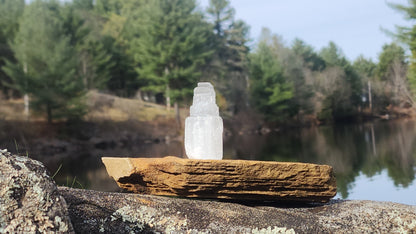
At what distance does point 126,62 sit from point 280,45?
2087cm

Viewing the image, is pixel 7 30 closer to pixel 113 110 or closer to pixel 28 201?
pixel 113 110

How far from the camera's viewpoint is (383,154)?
51.5 ft

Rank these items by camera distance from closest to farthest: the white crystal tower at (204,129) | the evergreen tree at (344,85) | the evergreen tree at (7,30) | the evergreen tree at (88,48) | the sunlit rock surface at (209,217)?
the sunlit rock surface at (209,217), the white crystal tower at (204,129), the evergreen tree at (7,30), the evergreen tree at (88,48), the evergreen tree at (344,85)

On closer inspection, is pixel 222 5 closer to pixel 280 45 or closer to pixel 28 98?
pixel 280 45

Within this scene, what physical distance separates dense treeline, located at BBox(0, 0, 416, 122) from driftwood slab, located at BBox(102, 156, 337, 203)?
70.7 feet

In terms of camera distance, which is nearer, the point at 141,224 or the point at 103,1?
the point at 141,224

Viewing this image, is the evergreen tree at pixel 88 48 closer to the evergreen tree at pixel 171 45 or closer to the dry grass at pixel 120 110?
the dry grass at pixel 120 110

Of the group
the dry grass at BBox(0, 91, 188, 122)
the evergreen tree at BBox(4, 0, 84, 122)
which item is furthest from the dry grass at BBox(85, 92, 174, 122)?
the evergreen tree at BBox(4, 0, 84, 122)

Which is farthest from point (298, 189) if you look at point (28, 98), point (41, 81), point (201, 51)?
point (201, 51)

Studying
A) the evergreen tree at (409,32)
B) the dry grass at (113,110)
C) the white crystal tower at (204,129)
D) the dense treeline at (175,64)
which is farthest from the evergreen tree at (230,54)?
the white crystal tower at (204,129)

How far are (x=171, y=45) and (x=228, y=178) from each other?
2835cm

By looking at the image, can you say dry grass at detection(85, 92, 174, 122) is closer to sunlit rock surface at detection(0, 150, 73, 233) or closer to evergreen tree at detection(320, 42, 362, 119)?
evergreen tree at detection(320, 42, 362, 119)

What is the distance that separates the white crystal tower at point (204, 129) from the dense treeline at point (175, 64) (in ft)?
69.0

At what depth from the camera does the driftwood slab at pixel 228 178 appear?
412cm
